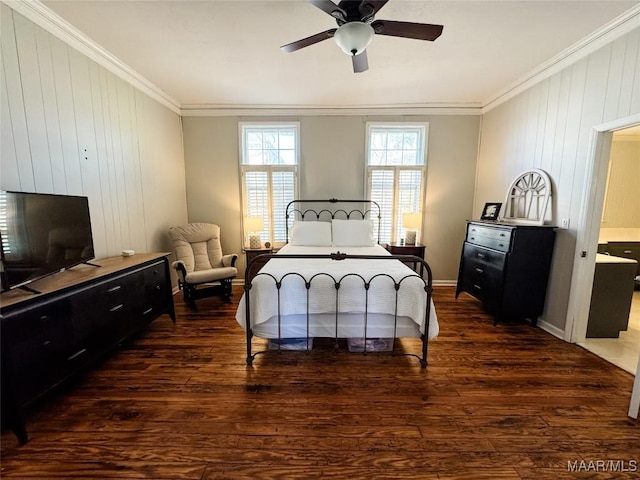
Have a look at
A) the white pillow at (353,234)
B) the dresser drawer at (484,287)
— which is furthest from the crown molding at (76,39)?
the dresser drawer at (484,287)

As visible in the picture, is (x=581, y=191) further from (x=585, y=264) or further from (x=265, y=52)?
(x=265, y=52)

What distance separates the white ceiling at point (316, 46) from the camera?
2.08 m

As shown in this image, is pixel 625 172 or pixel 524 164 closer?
pixel 524 164

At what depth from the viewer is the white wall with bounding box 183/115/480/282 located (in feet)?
14.1

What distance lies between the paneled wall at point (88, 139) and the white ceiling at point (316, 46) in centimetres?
34

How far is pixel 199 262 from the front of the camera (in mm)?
3885

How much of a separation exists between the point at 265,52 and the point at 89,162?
209 centimetres

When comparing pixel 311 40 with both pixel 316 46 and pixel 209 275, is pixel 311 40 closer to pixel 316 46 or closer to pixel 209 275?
pixel 316 46

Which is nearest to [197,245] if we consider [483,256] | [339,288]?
[339,288]

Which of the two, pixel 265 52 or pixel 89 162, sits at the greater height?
pixel 265 52

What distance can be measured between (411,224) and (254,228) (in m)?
2.51

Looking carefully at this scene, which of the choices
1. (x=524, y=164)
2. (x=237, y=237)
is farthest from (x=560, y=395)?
(x=237, y=237)

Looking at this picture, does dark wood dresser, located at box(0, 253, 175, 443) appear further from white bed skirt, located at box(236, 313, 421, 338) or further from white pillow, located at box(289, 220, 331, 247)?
white pillow, located at box(289, 220, 331, 247)

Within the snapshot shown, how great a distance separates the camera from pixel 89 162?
8.62ft
